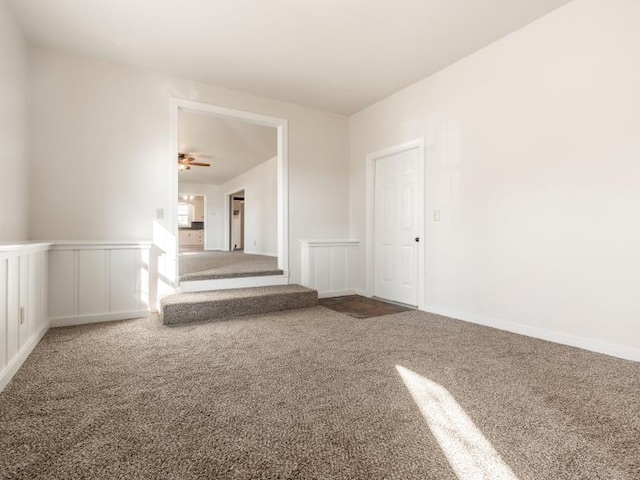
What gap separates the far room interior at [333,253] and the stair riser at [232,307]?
1.0 inches

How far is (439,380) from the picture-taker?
1897 mm

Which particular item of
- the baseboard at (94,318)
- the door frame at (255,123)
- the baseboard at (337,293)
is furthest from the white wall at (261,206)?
the baseboard at (94,318)

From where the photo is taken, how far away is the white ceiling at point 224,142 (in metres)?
5.14

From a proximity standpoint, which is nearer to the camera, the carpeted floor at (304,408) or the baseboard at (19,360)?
the carpeted floor at (304,408)

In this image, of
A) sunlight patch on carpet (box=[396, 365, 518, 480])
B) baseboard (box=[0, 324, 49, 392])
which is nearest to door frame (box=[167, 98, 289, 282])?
baseboard (box=[0, 324, 49, 392])

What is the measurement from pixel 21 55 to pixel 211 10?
5.89 feet

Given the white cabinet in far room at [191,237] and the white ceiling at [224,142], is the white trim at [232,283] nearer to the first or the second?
the white ceiling at [224,142]

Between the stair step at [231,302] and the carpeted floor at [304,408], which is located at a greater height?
the stair step at [231,302]

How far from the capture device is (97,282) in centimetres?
319

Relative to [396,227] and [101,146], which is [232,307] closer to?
[101,146]

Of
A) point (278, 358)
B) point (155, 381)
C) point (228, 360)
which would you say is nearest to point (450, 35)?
point (278, 358)

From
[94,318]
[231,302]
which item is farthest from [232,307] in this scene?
[94,318]

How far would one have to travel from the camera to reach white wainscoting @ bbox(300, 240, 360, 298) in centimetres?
444

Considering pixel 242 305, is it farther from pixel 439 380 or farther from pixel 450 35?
pixel 450 35
